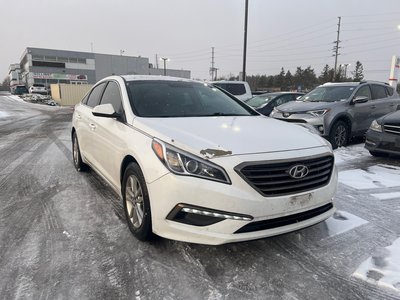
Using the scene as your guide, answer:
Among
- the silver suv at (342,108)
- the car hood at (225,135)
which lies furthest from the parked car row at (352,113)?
the car hood at (225,135)

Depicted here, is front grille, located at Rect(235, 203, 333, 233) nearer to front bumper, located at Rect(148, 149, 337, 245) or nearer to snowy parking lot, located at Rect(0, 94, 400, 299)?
front bumper, located at Rect(148, 149, 337, 245)

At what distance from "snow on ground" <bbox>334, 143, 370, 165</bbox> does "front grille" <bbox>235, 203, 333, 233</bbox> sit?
3912 mm

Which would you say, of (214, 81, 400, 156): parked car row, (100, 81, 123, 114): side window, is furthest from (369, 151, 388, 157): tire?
(100, 81, 123, 114): side window

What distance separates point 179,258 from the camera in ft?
9.61

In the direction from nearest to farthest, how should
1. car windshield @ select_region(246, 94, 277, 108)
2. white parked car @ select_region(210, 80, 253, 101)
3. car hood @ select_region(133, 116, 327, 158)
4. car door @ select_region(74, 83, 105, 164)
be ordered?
car hood @ select_region(133, 116, 327, 158) < car door @ select_region(74, 83, 105, 164) < car windshield @ select_region(246, 94, 277, 108) < white parked car @ select_region(210, 80, 253, 101)

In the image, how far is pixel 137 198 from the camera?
3.17m

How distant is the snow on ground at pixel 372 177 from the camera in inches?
200

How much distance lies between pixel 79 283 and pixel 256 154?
5.56ft

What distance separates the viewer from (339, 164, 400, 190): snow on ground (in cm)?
508

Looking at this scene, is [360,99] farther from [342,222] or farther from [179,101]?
[179,101]

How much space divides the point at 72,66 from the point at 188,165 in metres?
72.5

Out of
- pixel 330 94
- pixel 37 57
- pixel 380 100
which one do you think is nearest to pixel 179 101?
pixel 330 94

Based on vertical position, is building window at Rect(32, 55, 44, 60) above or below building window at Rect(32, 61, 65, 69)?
above

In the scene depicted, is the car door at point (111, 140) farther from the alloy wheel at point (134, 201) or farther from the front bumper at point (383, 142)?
the front bumper at point (383, 142)
